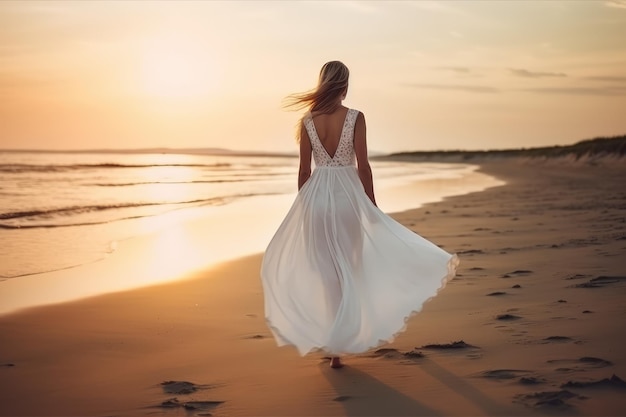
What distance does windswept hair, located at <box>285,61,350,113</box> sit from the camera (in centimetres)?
559

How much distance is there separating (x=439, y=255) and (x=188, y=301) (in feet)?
10.8

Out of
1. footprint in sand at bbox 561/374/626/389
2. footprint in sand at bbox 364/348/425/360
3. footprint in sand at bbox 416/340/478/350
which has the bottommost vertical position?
footprint in sand at bbox 364/348/425/360

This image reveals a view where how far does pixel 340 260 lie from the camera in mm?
5621

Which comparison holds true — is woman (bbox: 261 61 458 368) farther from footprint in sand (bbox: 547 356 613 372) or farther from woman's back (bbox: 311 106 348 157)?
footprint in sand (bbox: 547 356 613 372)

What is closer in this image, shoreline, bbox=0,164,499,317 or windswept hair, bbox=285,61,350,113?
windswept hair, bbox=285,61,350,113

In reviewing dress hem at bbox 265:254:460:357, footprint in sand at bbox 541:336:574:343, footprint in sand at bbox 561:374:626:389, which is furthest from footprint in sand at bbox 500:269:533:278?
footprint in sand at bbox 561:374:626:389

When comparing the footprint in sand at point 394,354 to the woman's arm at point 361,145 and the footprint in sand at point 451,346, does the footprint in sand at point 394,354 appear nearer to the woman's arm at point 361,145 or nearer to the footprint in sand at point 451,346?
the footprint in sand at point 451,346

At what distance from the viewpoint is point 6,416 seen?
15.3ft

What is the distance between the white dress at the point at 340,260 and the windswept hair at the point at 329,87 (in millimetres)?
140

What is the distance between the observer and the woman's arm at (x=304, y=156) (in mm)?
5828

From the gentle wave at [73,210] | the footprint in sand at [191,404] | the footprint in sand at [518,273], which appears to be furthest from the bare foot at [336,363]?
the gentle wave at [73,210]

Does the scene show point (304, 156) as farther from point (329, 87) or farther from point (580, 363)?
point (580, 363)

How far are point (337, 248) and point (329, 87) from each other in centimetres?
119

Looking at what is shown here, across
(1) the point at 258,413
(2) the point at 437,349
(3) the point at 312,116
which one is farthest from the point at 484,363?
(3) the point at 312,116
